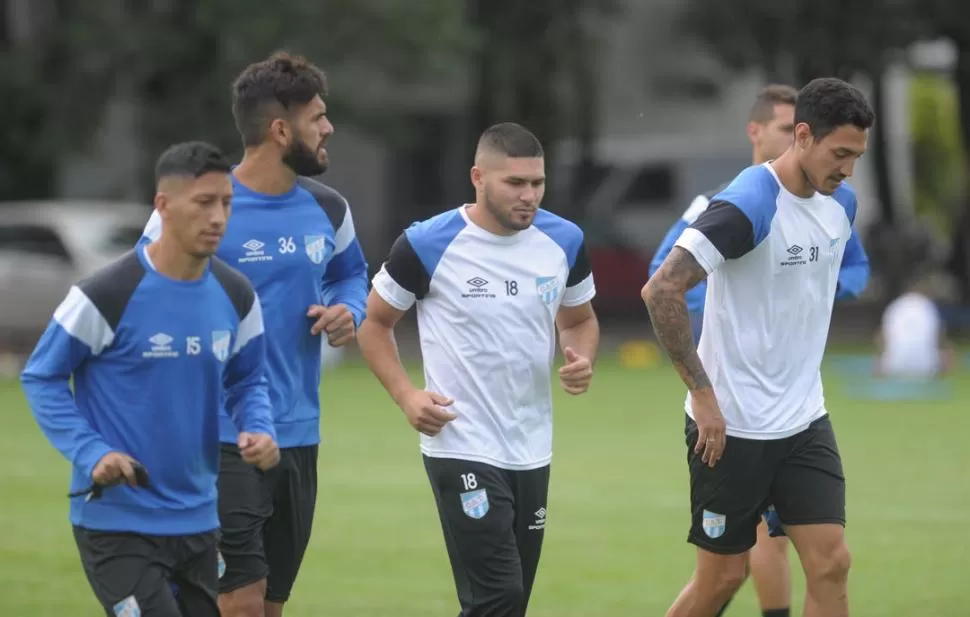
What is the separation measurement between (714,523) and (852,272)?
245 centimetres

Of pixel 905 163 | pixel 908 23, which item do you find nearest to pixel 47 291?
pixel 908 23

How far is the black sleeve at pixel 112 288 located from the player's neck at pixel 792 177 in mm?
2730

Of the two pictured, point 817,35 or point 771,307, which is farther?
point 817,35

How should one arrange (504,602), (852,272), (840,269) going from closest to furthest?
(504,602) < (840,269) < (852,272)

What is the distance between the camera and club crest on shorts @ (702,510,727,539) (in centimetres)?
755

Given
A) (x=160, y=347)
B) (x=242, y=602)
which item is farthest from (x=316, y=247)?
(x=160, y=347)

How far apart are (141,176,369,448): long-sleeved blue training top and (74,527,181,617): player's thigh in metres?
1.44

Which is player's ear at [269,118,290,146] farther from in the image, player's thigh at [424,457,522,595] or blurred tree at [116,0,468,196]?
blurred tree at [116,0,468,196]

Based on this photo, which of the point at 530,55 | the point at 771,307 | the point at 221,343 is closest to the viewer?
the point at 221,343

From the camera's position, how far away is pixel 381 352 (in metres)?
7.60

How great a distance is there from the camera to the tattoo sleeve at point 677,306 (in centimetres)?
723

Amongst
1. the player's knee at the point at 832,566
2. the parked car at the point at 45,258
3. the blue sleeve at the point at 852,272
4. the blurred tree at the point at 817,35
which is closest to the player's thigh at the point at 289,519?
the player's knee at the point at 832,566

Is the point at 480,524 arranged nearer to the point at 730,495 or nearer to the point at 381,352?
the point at 381,352

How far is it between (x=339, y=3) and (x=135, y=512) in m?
22.9
